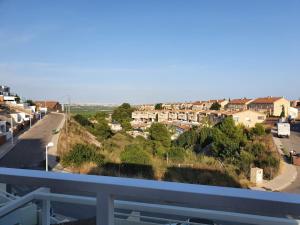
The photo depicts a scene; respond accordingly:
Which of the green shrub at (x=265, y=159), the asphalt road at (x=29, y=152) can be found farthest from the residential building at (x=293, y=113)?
the asphalt road at (x=29, y=152)

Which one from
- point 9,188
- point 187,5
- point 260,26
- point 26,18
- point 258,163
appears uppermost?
point 260,26

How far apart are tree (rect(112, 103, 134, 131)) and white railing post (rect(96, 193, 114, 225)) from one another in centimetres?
2930

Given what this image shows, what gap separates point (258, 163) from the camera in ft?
55.7

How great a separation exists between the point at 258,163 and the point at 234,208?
56.4 feet

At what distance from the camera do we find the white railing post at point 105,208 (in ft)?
2.32

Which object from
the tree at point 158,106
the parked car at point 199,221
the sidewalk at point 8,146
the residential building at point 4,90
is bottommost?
the sidewalk at point 8,146

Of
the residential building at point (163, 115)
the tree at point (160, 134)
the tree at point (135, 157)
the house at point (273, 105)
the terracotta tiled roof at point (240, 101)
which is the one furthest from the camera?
the terracotta tiled roof at point (240, 101)

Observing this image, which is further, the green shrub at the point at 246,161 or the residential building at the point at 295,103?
the residential building at the point at 295,103

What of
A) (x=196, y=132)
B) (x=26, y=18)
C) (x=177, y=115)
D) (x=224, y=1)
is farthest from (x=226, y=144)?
(x=177, y=115)

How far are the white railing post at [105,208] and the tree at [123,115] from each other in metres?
29.3

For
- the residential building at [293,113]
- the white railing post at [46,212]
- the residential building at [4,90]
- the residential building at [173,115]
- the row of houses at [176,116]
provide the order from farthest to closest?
the residential building at [173,115], the residential building at [293,113], the residential building at [4,90], the row of houses at [176,116], the white railing post at [46,212]

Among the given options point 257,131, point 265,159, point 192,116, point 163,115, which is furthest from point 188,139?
point 163,115

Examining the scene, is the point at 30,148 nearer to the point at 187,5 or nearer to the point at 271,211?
the point at 187,5

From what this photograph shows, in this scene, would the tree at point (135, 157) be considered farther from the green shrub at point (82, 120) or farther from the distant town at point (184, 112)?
the green shrub at point (82, 120)
